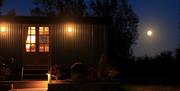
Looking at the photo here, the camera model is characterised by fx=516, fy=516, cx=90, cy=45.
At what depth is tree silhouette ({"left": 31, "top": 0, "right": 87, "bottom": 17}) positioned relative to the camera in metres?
44.0

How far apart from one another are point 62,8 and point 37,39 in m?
21.8

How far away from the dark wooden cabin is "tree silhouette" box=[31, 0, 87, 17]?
20.1 m

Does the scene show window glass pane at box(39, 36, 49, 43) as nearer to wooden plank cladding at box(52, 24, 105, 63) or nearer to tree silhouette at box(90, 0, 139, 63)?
wooden plank cladding at box(52, 24, 105, 63)

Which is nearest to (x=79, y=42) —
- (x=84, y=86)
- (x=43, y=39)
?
(x=43, y=39)

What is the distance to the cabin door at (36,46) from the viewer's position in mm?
23078

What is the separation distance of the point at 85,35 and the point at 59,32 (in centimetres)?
118

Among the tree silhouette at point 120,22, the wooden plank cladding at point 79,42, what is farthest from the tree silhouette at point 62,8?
the wooden plank cladding at point 79,42

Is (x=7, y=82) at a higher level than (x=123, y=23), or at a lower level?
lower

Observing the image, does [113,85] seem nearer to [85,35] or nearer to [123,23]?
[85,35]

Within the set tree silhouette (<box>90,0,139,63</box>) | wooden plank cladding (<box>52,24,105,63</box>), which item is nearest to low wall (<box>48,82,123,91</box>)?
wooden plank cladding (<box>52,24,105,63</box>)

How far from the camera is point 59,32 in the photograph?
23.3 metres

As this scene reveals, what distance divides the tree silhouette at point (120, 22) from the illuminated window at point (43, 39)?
1855 centimetres

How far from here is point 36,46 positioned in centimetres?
2312

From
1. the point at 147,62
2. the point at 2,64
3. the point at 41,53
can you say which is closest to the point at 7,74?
the point at 2,64
